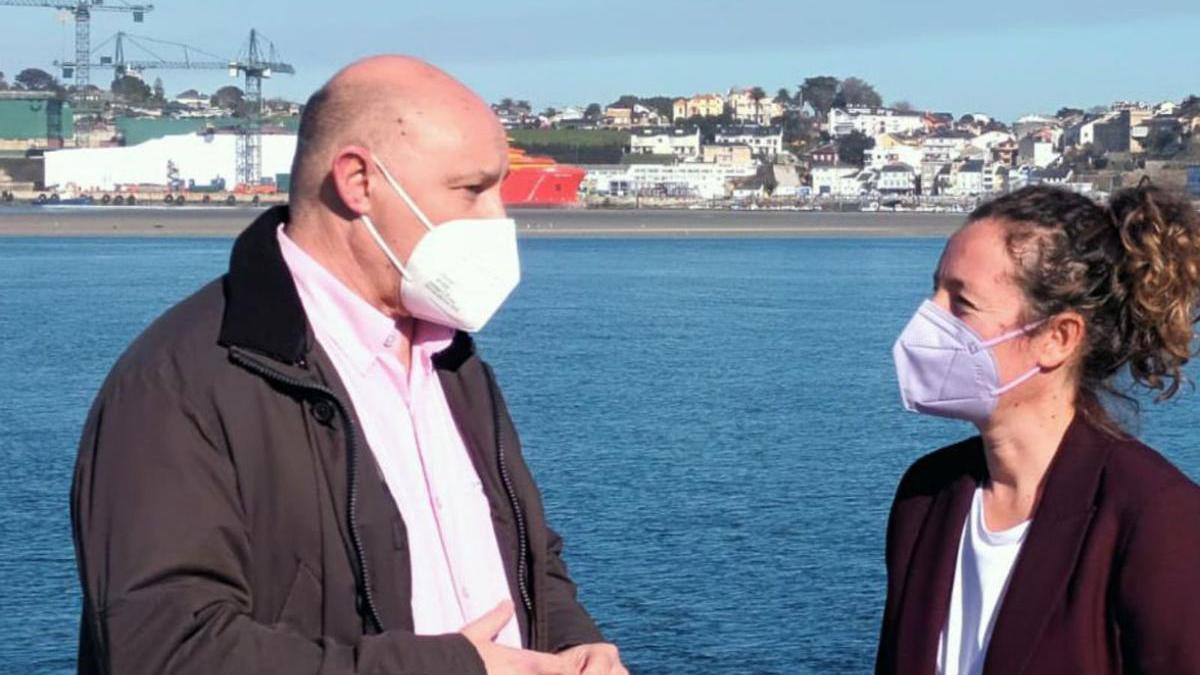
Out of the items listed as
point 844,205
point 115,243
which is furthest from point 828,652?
point 844,205

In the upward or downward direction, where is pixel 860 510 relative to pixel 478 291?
downward

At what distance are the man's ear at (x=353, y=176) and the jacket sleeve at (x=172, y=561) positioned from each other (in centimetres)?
33

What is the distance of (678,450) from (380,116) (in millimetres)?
14618

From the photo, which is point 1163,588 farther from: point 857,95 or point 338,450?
point 857,95

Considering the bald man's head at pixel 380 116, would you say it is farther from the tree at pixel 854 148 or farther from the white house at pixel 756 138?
the white house at pixel 756 138

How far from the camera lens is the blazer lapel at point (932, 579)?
2709mm

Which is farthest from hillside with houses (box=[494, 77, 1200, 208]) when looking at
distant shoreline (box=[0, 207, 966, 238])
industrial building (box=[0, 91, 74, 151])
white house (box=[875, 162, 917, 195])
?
industrial building (box=[0, 91, 74, 151])

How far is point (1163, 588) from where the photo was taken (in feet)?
8.09

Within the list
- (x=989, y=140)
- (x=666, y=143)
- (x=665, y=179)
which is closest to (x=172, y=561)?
(x=665, y=179)

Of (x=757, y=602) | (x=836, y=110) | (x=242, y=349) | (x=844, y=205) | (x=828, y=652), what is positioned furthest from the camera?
(x=836, y=110)

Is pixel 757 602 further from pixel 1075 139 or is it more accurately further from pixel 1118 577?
pixel 1075 139

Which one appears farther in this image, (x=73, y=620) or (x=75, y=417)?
(x=75, y=417)

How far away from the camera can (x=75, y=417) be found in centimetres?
1870

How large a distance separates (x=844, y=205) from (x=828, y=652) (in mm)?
91639
